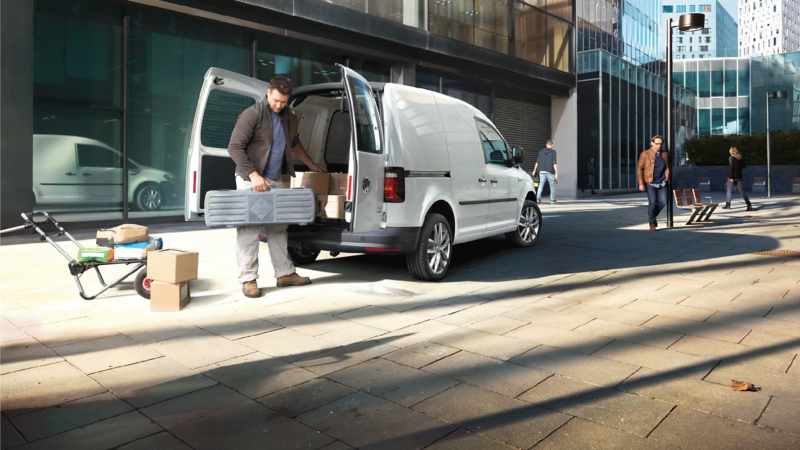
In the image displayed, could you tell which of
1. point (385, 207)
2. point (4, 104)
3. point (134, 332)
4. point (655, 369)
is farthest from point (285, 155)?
point (4, 104)

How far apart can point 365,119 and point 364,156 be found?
0.41m

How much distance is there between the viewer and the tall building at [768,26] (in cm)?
14512

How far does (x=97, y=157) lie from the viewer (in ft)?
36.3

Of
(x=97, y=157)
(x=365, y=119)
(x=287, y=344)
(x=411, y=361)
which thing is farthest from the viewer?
(x=97, y=157)

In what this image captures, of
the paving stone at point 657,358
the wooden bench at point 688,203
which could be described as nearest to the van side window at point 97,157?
the paving stone at point 657,358

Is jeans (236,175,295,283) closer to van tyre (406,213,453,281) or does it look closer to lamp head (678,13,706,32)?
van tyre (406,213,453,281)

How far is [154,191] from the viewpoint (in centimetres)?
1197

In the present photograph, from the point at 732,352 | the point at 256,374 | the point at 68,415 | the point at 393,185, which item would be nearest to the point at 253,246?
the point at 393,185

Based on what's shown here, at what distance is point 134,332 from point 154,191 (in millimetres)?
7919

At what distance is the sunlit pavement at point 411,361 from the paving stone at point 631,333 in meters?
0.02

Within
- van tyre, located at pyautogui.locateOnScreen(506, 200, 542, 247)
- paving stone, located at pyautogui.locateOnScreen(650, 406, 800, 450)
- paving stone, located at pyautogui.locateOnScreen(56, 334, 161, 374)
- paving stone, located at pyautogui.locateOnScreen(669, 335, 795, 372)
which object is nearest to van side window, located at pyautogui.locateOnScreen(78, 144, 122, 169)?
van tyre, located at pyautogui.locateOnScreen(506, 200, 542, 247)

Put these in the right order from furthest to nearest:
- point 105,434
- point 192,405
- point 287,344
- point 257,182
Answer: point 257,182
point 287,344
point 192,405
point 105,434

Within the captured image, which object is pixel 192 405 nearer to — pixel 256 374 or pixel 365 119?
pixel 256 374

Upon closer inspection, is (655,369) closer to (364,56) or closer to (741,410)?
(741,410)
